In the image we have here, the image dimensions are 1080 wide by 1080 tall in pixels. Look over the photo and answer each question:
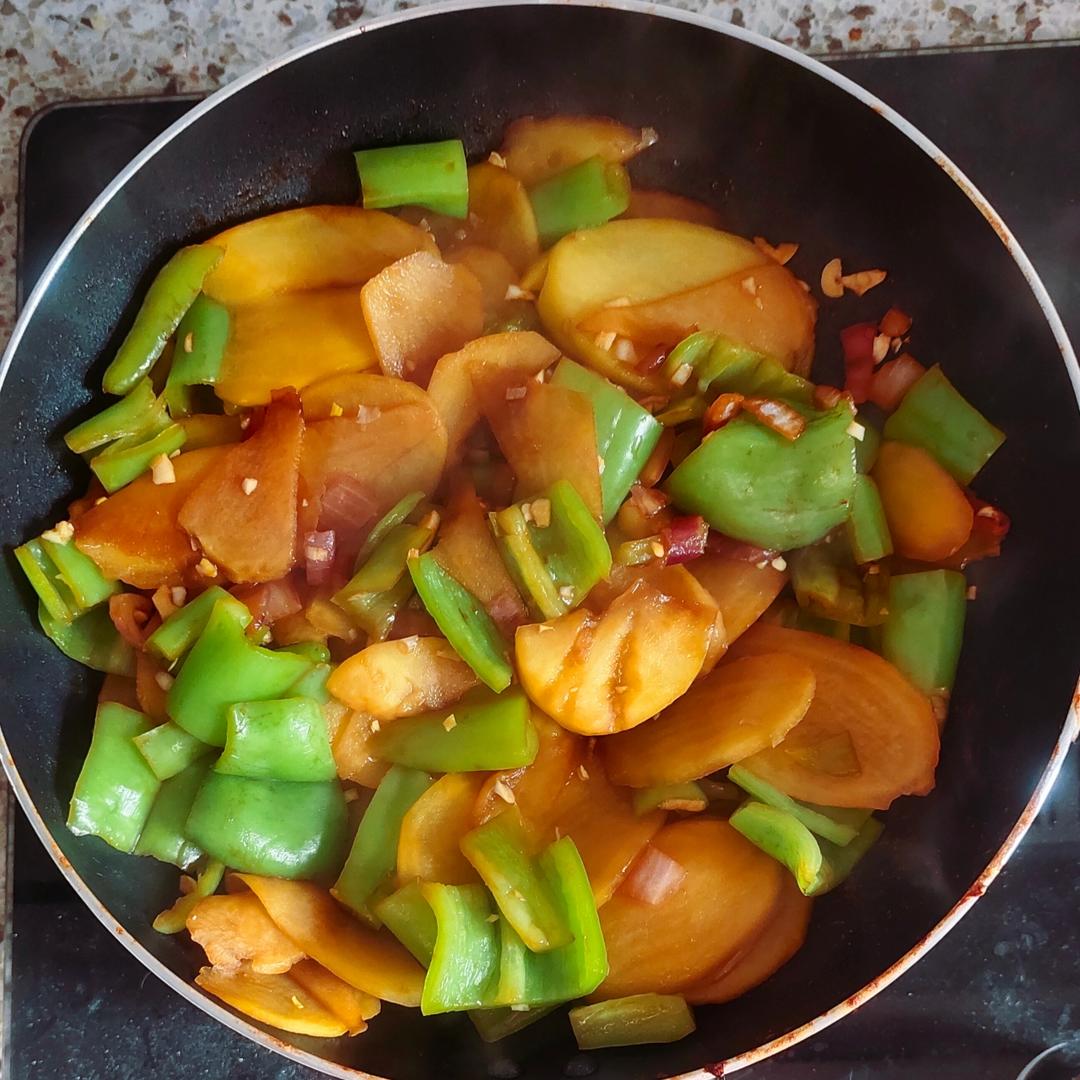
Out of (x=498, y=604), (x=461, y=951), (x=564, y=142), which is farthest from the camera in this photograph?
(x=564, y=142)

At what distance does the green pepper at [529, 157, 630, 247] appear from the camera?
1273 millimetres

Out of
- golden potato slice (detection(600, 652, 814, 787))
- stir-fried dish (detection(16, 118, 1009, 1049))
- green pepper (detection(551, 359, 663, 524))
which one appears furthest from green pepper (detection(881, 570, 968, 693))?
green pepper (detection(551, 359, 663, 524))

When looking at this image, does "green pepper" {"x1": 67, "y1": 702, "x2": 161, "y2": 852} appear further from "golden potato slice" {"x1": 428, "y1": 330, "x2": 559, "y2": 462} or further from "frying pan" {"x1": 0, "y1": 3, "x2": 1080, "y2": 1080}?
"golden potato slice" {"x1": 428, "y1": 330, "x2": 559, "y2": 462}

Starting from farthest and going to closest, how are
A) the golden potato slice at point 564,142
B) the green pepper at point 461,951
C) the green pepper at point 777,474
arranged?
1. the golden potato slice at point 564,142
2. the green pepper at point 777,474
3. the green pepper at point 461,951

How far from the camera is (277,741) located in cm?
114

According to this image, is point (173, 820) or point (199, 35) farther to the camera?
point (199, 35)

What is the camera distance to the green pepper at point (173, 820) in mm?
1194

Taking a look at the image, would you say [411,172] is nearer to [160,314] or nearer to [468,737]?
[160,314]

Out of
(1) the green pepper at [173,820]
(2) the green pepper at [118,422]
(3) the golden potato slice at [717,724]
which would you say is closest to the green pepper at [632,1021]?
(3) the golden potato slice at [717,724]

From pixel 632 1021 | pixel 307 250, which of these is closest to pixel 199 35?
pixel 307 250

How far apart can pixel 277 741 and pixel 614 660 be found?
39 centimetres

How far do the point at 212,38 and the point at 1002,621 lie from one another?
4.13 feet

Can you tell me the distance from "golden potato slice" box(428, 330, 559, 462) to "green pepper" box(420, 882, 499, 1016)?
53 cm

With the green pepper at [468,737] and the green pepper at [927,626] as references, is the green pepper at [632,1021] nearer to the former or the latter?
the green pepper at [468,737]
